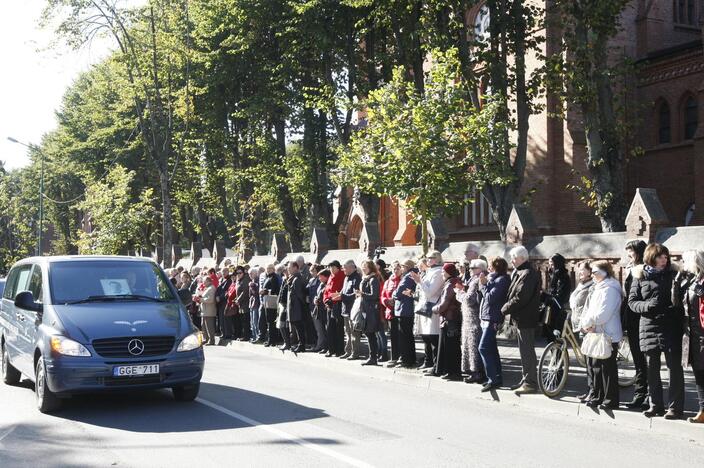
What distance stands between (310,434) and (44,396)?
3248 millimetres

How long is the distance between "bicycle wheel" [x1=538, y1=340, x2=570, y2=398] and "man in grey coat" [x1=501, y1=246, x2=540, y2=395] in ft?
1.01

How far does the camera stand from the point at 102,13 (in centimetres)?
2853

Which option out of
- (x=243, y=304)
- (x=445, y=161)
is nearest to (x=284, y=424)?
(x=445, y=161)

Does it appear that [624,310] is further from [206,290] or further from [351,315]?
[206,290]

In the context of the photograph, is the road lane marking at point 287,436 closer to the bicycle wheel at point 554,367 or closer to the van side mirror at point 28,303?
the van side mirror at point 28,303

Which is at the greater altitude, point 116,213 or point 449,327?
point 116,213

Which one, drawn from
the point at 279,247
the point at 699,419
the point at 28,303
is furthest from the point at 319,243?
the point at 699,419

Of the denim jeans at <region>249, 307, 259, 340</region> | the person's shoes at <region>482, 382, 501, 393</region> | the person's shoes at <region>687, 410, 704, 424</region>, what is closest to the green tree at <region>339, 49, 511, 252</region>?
the denim jeans at <region>249, 307, 259, 340</region>

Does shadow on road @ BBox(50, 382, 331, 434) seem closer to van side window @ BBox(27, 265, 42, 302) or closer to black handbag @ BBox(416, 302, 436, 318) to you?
van side window @ BBox(27, 265, 42, 302)

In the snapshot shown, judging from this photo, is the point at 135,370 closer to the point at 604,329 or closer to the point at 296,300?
the point at 604,329

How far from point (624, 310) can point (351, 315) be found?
577cm

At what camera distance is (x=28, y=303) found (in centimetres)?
939

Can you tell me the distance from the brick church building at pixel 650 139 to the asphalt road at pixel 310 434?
17440 mm

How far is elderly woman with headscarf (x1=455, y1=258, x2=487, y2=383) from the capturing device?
1092cm
